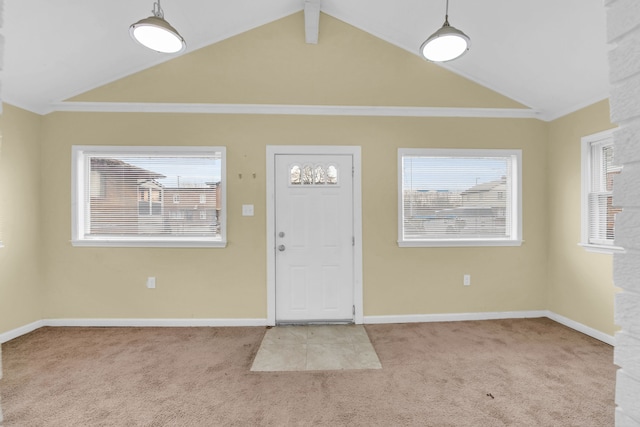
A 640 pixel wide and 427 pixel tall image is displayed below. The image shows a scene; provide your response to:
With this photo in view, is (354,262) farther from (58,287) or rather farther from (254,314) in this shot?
(58,287)

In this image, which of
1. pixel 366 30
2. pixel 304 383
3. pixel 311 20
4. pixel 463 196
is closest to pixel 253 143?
pixel 311 20

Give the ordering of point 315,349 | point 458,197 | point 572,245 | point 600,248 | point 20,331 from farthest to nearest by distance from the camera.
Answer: point 458,197, point 572,245, point 20,331, point 600,248, point 315,349

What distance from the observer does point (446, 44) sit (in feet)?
7.45

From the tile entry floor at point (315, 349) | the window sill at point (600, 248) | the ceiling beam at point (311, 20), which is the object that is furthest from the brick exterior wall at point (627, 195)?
the window sill at point (600, 248)

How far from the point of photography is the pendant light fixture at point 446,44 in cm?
214

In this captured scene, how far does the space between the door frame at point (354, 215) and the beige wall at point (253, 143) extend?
0.24 feet

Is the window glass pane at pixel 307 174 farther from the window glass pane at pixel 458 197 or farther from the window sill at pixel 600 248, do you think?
the window sill at pixel 600 248

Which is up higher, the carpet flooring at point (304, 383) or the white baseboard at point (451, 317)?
the white baseboard at point (451, 317)

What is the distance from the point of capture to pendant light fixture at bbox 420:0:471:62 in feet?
7.03

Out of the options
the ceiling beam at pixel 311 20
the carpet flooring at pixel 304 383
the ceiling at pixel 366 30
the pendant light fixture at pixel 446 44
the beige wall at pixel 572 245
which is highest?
the ceiling beam at pixel 311 20

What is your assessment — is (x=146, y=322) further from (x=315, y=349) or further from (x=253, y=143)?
(x=253, y=143)

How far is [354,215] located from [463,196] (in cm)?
137

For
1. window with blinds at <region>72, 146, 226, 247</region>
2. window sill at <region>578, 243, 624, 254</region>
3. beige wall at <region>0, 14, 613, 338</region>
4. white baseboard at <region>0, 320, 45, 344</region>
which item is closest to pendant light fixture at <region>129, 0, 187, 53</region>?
beige wall at <region>0, 14, 613, 338</region>

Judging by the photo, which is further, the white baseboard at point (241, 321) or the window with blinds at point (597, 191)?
the white baseboard at point (241, 321)
